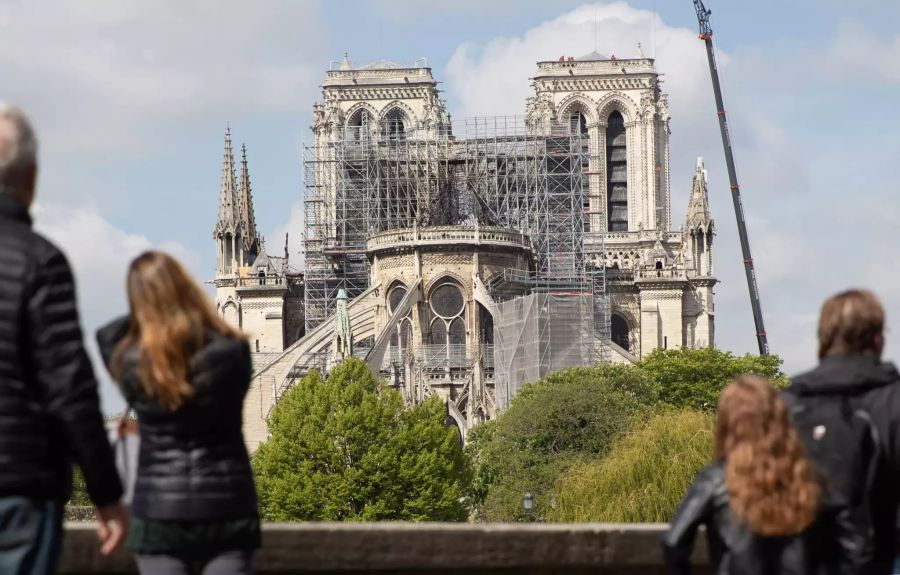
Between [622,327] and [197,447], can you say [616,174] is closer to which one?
[622,327]

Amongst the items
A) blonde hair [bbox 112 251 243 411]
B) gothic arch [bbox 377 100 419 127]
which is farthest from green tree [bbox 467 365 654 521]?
blonde hair [bbox 112 251 243 411]

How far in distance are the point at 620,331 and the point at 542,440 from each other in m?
37.7

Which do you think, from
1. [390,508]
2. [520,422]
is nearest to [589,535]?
[390,508]

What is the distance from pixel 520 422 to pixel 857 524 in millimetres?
52268

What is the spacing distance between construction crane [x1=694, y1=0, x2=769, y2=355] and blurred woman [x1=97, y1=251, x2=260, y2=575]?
8935 cm

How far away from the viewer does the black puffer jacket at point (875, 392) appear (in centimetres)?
752

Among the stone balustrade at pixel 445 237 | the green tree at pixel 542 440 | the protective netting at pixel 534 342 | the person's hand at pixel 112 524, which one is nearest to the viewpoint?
the person's hand at pixel 112 524

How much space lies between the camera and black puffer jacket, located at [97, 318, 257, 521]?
6980mm

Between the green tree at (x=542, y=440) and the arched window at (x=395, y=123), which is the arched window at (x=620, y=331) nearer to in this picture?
the arched window at (x=395, y=123)

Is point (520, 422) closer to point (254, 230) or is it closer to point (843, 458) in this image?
point (254, 230)

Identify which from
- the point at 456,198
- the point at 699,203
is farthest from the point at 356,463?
the point at 699,203

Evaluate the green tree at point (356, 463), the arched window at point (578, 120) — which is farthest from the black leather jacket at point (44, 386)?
the arched window at point (578, 120)

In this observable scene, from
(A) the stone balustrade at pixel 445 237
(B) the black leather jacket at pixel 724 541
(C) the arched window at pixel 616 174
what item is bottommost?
(B) the black leather jacket at pixel 724 541

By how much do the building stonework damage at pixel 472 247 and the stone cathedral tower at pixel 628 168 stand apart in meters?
0.11
